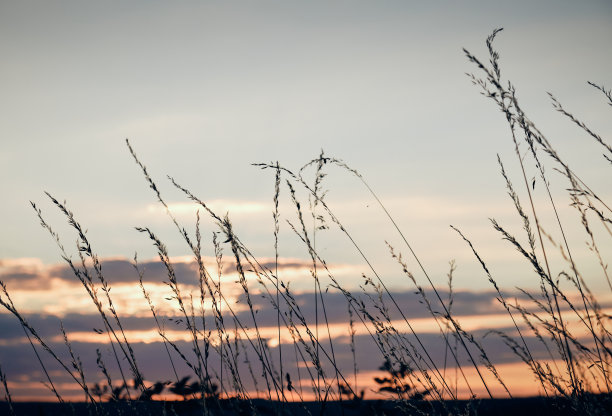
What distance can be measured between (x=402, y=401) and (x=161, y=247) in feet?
4.45

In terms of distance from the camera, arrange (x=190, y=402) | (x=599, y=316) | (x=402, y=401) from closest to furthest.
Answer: (x=599, y=316), (x=402, y=401), (x=190, y=402)

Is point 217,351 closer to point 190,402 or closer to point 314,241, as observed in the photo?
point 190,402

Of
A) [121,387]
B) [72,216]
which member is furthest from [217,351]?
[72,216]

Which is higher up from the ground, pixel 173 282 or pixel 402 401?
pixel 173 282

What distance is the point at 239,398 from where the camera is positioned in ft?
8.15

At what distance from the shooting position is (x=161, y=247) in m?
2.69

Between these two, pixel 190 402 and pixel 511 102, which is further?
pixel 190 402

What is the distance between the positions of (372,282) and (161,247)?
3.59 ft

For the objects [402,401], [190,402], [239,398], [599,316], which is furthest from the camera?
[190,402]

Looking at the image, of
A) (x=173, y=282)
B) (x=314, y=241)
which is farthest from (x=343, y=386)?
(x=173, y=282)

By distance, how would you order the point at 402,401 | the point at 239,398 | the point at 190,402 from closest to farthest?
the point at 402,401
the point at 239,398
the point at 190,402

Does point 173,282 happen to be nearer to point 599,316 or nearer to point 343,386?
point 343,386

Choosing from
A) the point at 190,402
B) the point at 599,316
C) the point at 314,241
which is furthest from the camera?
the point at 314,241

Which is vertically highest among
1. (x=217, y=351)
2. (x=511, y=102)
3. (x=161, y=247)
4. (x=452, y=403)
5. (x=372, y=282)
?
(x=511, y=102)
